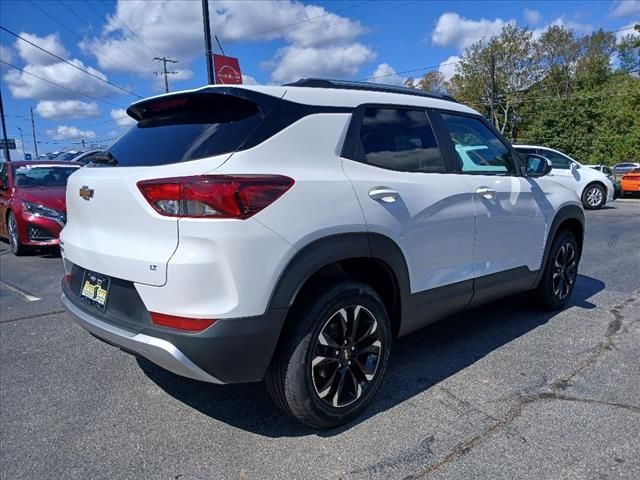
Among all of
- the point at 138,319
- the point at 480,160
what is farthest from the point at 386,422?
the point at 480,160

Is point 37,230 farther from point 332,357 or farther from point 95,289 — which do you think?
point 332,357

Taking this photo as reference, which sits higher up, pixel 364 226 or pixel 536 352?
pixel 364 226

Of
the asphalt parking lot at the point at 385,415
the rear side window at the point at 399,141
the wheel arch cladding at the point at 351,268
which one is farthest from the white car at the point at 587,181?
the wheel arch cladding at the point at 351,268

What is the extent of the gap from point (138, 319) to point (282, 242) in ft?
2.69

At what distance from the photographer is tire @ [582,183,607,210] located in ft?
48.9

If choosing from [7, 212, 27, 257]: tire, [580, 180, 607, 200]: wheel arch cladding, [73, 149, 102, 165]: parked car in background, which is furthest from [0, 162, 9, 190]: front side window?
[580, 180, 607, 200]: wheel arch cladding

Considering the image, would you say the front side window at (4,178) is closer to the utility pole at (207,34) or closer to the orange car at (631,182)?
the utility pole at (207,34)

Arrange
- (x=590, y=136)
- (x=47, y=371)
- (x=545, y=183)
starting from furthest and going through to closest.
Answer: (x=590, y=136)
(x=545, y=183)
(x=47, y=371)

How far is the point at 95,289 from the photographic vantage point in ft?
9.09

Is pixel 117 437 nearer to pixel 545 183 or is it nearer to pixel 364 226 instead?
pixel 364 226

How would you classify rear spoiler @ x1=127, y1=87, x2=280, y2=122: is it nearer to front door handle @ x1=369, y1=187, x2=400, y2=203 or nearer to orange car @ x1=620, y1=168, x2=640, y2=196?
front door handle @ x1=369, y1=187, x2=400, y2=203

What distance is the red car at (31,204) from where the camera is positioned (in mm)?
8016

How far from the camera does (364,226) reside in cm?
272

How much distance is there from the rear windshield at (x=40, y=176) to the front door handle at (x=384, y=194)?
24.9ft
